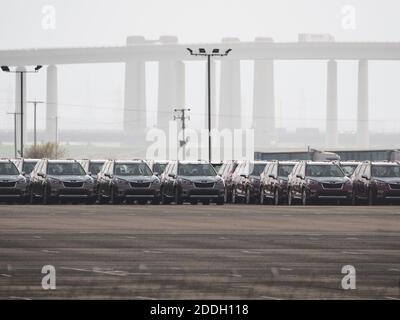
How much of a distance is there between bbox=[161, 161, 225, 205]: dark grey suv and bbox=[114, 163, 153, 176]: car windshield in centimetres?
79

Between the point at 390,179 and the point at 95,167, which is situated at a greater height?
the point at 95,167

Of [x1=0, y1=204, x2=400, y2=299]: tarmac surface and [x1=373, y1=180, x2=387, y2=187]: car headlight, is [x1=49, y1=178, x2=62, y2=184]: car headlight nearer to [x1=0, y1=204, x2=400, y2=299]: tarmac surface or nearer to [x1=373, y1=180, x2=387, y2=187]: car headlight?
[x1=373, y1=180, x2=387, y2=187]: car headlight

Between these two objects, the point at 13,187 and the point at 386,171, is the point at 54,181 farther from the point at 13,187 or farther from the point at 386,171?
the point at 386,171

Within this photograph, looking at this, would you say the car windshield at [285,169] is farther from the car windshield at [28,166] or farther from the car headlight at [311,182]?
the car windshield at [28,166]

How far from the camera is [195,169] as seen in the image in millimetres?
53719

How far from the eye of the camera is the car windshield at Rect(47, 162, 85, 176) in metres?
53.5

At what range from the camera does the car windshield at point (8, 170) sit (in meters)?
53.9

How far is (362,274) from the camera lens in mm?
21594

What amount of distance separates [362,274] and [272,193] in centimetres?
3263

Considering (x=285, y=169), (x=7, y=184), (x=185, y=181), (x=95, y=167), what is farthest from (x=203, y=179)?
(x=95, y=167)

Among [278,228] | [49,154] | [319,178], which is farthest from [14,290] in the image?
[49,154]

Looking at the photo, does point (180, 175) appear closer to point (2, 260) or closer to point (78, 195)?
point (78, 195)

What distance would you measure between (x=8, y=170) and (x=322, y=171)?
10.7 metres
